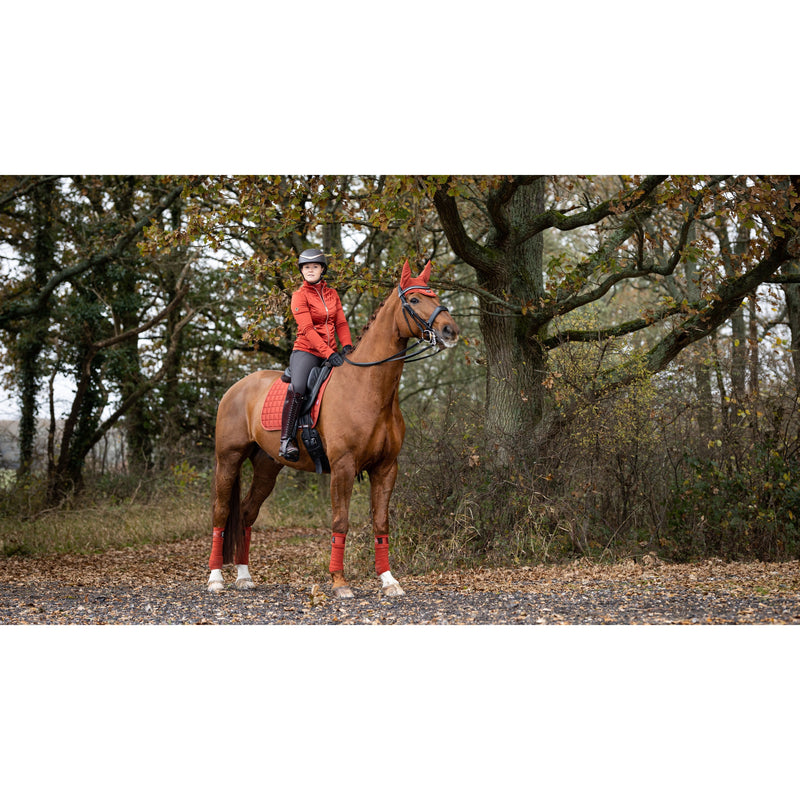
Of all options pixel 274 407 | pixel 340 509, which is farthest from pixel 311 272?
pixel 340 509

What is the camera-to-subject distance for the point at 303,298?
7.25 metres

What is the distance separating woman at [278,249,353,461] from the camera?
Answer: 23.8 ft

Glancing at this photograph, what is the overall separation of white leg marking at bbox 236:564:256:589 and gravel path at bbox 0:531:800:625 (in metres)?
0.12

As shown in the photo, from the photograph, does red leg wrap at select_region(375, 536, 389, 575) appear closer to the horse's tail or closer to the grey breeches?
the grey breeches

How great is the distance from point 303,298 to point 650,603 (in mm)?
3836

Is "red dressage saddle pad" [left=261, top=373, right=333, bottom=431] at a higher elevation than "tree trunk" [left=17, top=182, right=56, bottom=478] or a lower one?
lower

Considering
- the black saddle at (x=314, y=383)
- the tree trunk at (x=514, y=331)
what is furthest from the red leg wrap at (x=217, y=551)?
the tree trunk at (x=514, y=331)

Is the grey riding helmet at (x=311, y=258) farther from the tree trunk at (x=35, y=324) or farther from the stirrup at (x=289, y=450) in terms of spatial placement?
the tree trunk at (x=35, y=324)

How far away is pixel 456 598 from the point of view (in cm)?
669

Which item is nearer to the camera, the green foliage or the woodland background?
the woodland background

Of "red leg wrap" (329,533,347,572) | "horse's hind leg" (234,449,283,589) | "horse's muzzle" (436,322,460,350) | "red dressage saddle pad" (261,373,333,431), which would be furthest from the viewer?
"horse's hind leg" (234,449,283,589)

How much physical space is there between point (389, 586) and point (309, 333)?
2.32 m

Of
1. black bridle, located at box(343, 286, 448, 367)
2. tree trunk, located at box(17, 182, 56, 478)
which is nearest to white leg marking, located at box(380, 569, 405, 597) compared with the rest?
black bridle, located at box(343, 286, 448, 367)

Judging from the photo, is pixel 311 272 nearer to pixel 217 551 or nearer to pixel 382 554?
pixel 382 554
